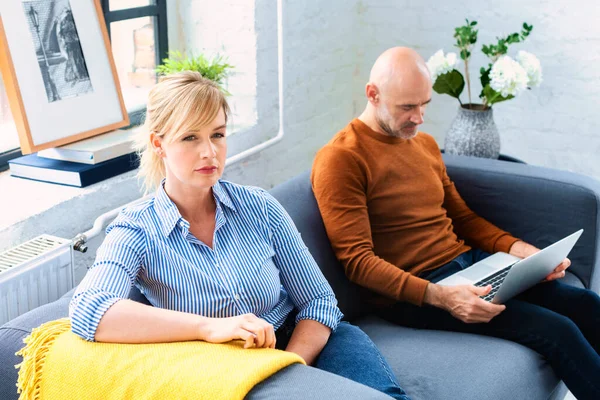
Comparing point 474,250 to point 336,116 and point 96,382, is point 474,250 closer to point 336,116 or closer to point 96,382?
point 336,116

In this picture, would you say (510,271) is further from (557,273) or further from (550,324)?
(557,273)

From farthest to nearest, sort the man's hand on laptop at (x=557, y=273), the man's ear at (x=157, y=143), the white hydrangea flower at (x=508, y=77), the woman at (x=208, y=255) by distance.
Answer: the white hydrangea flower at (x=508, y=77) < the man's hand on laptop at (x=557, y=273) < the man's ear at (x=157, y=143) < the woman at (x=208, y=255)

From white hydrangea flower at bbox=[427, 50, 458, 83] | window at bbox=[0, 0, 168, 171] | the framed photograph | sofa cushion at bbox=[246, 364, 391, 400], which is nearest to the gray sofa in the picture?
sofa cushion at bbox=[246, 364, 391, 400]

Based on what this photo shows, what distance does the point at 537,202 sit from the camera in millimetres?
2500

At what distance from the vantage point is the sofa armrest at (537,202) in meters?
2.44

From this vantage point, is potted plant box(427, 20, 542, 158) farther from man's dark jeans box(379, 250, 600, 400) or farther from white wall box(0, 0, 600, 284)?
man's dark jeans box(379, 250, 600, 400)

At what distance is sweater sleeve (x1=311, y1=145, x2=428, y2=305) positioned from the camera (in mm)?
2104

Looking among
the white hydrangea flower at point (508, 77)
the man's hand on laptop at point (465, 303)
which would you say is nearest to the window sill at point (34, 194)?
the man's hand on laptop at point (465, 303)

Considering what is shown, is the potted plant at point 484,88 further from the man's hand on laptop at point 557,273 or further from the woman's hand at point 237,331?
the woman's hand at point 237,331

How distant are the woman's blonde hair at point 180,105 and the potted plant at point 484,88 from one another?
1.31 m

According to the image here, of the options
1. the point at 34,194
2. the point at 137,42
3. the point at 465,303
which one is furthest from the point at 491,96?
the point at 34,194

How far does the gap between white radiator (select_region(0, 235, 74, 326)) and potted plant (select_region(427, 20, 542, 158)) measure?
4.81 ft

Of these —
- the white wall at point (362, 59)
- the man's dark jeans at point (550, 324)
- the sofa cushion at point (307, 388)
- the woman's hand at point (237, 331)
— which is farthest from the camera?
the white wall at point (362, 59)

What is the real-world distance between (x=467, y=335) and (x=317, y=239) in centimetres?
48
